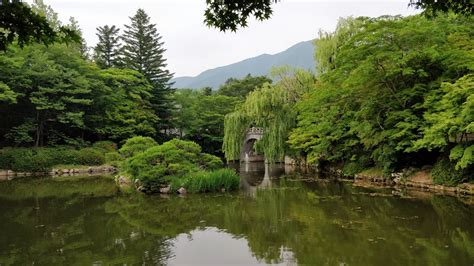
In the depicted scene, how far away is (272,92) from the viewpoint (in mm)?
21312

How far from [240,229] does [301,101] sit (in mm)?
13690

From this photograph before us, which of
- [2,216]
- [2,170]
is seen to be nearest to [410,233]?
[2,216]

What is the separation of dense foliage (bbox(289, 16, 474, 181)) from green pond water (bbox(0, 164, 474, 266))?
7.04 ft

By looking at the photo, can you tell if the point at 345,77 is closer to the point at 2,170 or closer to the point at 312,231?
the point at 312,231

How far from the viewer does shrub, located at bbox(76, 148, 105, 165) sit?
957 inches

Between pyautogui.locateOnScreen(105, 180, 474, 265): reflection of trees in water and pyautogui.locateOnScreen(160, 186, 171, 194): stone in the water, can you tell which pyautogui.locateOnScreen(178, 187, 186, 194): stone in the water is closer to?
pyautogui.locateOnScreen(160, 186, 171, 194): stone in the water

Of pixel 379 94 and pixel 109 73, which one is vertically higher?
pixel 109 73

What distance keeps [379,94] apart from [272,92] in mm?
7391

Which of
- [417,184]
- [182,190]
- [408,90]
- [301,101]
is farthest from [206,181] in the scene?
[301,101]

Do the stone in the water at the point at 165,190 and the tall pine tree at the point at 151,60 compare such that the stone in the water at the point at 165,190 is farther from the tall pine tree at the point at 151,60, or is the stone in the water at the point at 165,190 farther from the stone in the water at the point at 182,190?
the tall pine tree at the point at 151,60

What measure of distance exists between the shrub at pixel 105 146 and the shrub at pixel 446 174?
66.7 feet

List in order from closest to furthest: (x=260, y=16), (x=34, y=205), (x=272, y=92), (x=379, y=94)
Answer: (x=260, y=16)
(x=34, y=205)
(x=379, y=94)
(x=272, y=92)

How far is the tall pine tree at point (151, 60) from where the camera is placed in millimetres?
33656

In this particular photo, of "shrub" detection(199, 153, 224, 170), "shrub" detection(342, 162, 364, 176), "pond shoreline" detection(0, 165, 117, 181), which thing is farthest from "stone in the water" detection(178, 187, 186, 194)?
"pond shoreline" detection(0, 165, 117, 181)
